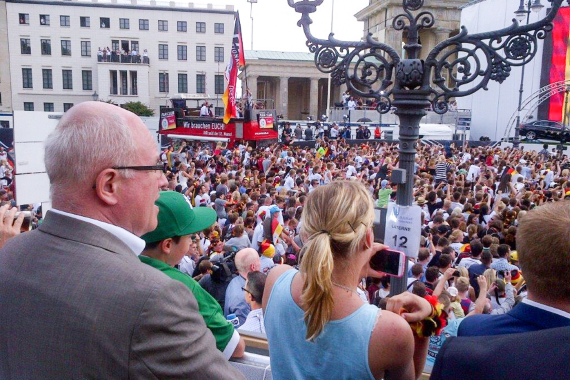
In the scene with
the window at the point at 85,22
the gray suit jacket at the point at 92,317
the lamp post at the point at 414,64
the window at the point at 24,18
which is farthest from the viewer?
the window at the point at 85,22

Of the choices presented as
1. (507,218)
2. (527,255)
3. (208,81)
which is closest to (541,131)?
(507,218)

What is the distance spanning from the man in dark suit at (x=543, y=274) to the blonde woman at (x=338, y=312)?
28cm

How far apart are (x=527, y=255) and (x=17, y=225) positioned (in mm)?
2419

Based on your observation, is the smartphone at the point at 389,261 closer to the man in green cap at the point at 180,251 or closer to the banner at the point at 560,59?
the man in green cap at the point at 180,251

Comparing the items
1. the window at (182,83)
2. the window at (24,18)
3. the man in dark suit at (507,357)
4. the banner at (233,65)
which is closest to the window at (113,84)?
the window at (182,83)

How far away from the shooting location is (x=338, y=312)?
1.91 m

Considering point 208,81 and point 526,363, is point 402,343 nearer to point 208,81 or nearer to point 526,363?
point 526,363

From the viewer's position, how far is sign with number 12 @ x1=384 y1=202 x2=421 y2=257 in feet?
14.4

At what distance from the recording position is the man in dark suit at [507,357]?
141cm

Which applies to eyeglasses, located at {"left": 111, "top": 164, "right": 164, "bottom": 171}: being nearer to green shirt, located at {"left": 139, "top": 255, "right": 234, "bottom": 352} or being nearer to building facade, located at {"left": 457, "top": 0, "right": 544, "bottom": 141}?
green shirt, located at {"left": 139, "top": 255, "right": 234, "bottom": 352}

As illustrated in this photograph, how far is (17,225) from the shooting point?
2.69 m

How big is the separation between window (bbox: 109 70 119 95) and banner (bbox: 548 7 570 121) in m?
46.1

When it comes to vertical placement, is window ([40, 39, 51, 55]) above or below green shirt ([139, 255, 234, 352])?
above

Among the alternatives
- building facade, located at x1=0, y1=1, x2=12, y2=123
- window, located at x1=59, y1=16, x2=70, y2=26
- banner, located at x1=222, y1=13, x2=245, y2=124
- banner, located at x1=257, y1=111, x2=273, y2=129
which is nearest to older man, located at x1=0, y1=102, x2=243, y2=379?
banner, located at x1=222, y1=13, x2=245, y2=124
